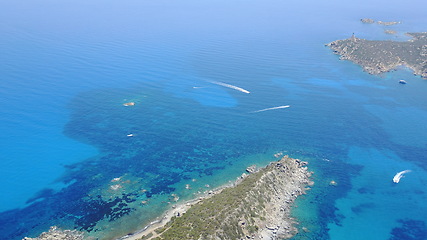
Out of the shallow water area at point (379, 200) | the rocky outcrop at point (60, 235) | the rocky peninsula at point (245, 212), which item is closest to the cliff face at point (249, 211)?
the rocky peninsula at point (245, 212)

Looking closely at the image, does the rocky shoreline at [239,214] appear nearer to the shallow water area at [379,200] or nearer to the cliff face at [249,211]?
the cliff face at [249,211]

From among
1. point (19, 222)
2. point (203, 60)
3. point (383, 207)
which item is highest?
point (203, 60)

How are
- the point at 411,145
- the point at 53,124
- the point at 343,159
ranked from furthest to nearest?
the point at 53,124 → the point at 411,145 → the point at 343,159

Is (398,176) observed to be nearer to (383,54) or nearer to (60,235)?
(60,235)

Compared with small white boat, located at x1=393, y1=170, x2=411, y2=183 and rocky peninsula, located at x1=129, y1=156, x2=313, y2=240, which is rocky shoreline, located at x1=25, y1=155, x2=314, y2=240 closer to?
rocky peninsula, located at x1=129, y1=156, x2=313, y2=240

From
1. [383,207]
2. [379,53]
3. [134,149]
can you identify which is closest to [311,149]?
[383,207]

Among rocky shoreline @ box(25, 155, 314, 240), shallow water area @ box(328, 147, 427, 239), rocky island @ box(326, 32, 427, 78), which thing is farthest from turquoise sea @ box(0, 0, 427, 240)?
rocky island @ box(326, 32, 427, 78)

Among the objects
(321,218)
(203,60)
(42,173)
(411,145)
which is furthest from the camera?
(203,60)

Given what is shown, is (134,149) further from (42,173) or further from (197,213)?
(197,213)
